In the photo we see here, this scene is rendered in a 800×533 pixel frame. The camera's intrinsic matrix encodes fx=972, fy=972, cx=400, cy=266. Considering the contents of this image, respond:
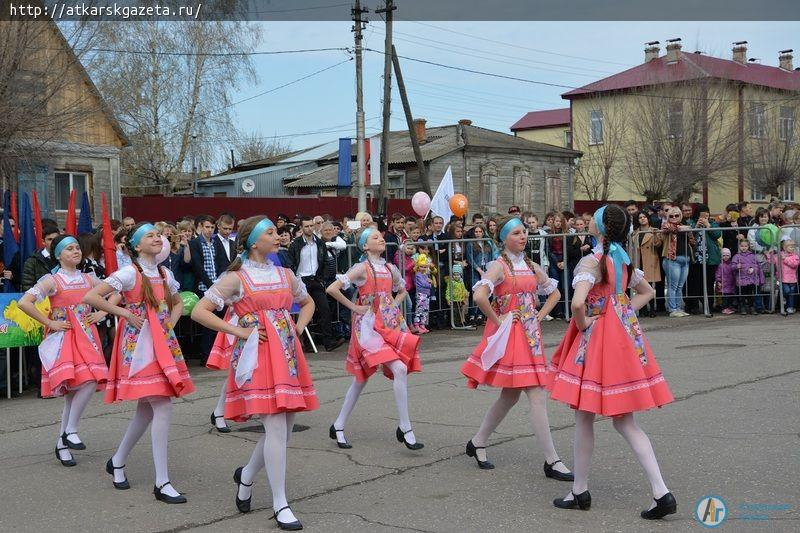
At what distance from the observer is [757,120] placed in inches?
1741

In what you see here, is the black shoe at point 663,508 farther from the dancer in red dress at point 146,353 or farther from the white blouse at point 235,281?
the dancer in red dress at point 146,353

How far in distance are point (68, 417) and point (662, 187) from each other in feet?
127

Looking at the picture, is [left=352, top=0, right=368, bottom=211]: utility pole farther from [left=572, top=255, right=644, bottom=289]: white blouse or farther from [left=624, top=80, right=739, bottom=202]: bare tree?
[left=572, top=255, right=644, bottom=289]: white blouse

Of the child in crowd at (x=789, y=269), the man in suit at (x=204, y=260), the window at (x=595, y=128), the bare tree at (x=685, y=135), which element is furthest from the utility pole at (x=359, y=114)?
the window at (x=595, y=128)

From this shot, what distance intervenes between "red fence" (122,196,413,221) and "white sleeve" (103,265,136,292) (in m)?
22.2

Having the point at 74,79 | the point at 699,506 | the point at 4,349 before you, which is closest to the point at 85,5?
the point at 74,79

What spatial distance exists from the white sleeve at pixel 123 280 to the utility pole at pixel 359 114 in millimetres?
20925

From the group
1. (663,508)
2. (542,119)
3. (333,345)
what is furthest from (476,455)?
(542,119)

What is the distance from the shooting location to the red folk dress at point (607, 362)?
5766mm

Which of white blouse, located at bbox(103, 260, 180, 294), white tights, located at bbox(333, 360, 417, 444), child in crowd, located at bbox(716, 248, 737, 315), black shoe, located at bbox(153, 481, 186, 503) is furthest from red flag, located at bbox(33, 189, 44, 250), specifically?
child in crowd, located at bbox(716, 248, 737, 315)

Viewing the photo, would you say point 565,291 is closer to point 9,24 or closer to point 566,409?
point 566,409

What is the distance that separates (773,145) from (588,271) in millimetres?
42409

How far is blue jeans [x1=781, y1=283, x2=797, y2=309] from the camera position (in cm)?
1708

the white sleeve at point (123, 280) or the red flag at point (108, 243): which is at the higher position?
the red flag at point (108, 243)
